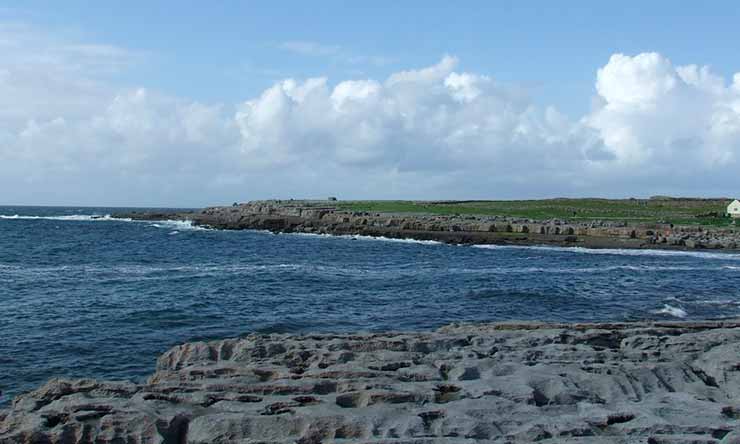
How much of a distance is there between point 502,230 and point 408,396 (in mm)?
62316

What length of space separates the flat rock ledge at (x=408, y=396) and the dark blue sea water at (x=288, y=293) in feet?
22.4

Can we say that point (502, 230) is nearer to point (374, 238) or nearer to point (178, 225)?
point (374, 238)

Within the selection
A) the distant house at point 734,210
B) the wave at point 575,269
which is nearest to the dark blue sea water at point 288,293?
the wave at point 575,269

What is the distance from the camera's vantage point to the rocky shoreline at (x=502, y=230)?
6297cm

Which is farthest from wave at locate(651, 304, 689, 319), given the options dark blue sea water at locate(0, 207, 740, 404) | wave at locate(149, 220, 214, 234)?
wave at locate(149, 220, 214, 234)

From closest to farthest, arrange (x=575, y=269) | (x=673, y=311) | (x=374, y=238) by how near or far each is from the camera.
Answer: (x=673, y=311) → (x=575, y=269) → (x=374, y=238)

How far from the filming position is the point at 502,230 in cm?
7250

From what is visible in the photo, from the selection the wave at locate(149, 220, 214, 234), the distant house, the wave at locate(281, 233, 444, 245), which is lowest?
the wave at locate(281, 233, 444, 245)

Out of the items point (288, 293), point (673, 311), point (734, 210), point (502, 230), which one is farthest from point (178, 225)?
point (673, 311)

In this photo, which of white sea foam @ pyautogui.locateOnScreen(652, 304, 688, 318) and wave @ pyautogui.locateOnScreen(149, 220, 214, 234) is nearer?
white sea foam @ pyautogui.locateOnScreen(652, 304, 688, 318)

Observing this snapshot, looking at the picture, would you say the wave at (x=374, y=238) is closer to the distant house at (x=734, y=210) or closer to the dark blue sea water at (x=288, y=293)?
the dark blue sea water at (x=288, y=293)

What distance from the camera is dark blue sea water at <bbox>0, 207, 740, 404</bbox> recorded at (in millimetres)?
22984

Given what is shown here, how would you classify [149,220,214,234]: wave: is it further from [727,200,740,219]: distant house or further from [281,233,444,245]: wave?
[727,200,740,219]: distant house

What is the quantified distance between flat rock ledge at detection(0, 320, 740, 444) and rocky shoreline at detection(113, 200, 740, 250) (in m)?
49.1
